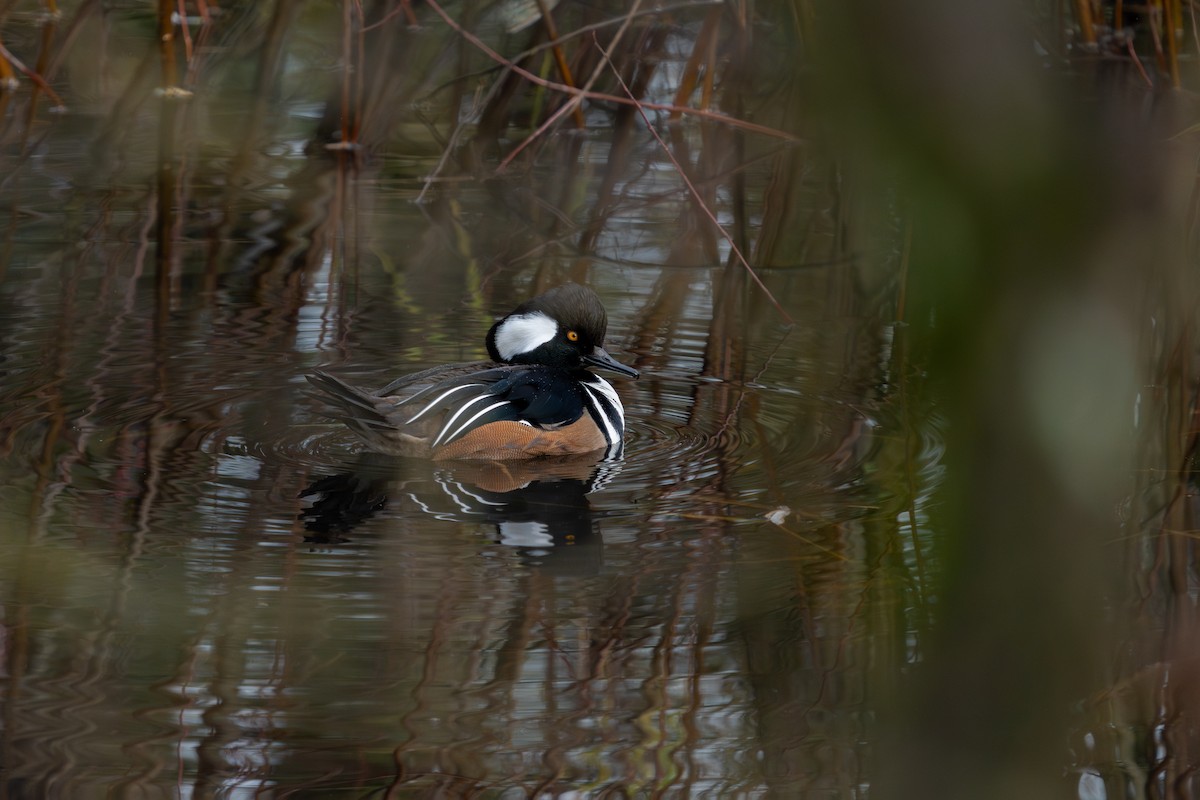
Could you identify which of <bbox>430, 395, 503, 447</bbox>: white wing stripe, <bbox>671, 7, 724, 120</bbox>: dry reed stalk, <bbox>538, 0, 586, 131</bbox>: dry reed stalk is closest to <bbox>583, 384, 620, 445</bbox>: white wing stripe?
<bbox>430, 395, 503, 447</bbox>: white wing stripe

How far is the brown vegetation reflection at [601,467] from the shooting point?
1.83 feet

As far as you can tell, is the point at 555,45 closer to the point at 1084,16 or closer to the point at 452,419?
the point at 452,419

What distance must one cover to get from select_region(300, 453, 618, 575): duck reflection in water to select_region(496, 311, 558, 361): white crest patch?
0.69 meters

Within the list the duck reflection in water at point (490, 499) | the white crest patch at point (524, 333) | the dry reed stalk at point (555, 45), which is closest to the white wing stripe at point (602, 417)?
the duck reflection in water at point (490, 499)

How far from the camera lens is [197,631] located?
4102 millimetres

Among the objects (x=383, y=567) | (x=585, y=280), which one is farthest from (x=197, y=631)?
(x=585, y=280)

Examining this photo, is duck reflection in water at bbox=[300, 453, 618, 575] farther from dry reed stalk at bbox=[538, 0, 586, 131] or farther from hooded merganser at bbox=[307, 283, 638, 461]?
dry reed stalk at bbox=[538, 0, 586, 131]

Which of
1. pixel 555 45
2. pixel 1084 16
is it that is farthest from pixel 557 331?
pixel 1084 16

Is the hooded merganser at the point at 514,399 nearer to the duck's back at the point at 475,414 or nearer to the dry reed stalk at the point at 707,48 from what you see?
the duck's back at the point at 475,414

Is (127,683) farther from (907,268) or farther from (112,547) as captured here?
(907,268)

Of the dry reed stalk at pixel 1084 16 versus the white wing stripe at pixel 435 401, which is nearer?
the white wing stripe at pixel 435 401

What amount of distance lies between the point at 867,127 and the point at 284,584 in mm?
4145

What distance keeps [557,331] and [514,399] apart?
0.58 meters

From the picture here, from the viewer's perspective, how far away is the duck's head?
6.50 metres
